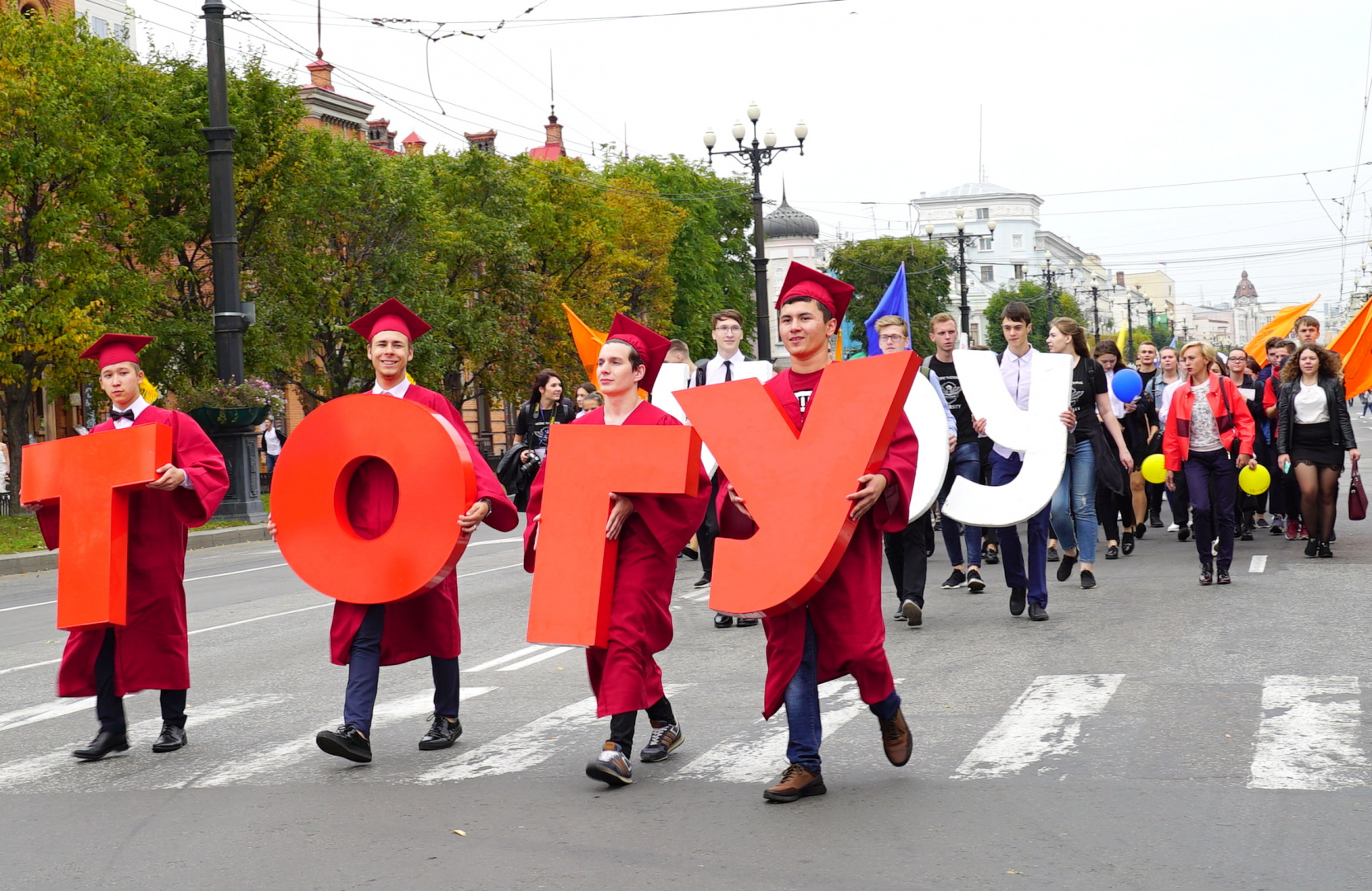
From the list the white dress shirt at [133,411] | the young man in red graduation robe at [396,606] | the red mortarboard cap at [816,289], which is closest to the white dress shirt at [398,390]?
the young man in red graduation robe at [396,606]

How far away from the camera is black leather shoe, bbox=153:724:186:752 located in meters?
6.97

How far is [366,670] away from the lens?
652 cm

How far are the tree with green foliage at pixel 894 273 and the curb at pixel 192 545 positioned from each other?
64403mm

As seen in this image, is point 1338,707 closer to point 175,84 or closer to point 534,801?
point 534,801

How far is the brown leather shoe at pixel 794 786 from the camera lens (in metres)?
5.52

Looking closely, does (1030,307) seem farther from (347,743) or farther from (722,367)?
(347,743)

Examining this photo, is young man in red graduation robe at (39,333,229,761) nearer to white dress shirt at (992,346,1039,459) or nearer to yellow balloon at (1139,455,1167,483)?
white dress shirt at (992,346,1039,459)

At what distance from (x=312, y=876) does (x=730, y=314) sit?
7145 millimetres

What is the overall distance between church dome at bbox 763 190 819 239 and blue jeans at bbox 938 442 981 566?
89.3 m

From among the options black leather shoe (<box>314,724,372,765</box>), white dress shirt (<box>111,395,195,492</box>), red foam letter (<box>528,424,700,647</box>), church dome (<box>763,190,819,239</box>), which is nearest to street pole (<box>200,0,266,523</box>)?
white dress shirt (<box>111,395,195,492</box>)

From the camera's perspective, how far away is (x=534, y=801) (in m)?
5.70

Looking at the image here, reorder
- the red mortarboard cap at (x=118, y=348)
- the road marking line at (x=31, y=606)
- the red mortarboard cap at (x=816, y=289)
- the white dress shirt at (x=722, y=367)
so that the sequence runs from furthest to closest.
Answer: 1. the road marking line at (x=31, y=606)
2. the white dress shirt at (x=722, y=367)
3. the red mortarboard cap at (x=118, y=348)
4. the red mortarboard cap at (x=816, y=289)

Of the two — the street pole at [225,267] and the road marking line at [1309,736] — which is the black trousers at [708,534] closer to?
the road marking line at [1309,736]

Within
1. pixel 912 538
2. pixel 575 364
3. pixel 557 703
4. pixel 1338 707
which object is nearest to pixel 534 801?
pixel 557 703
